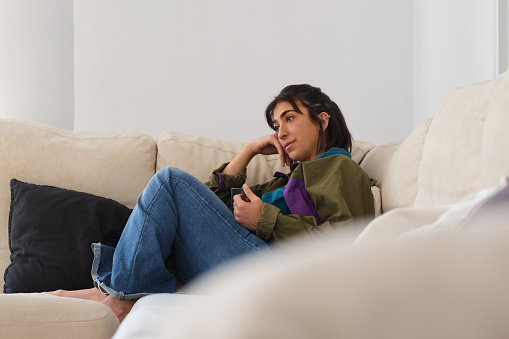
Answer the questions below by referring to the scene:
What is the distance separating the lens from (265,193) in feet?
6.57

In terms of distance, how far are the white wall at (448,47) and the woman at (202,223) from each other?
787mm

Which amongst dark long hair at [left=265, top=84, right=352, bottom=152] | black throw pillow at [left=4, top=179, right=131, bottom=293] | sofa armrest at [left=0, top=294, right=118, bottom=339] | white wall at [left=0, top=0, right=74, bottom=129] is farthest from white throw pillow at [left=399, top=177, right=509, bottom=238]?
white wall at [left=0, top=0, right=74, bottom=129]

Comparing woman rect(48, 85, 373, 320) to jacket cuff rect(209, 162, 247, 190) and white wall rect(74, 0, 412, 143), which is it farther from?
white wall rect(74, 0, 412, 143)

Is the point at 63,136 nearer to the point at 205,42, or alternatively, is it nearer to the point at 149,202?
the point at 149,202

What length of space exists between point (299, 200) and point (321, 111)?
1.78 ft

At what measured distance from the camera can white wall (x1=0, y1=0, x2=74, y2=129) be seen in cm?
305

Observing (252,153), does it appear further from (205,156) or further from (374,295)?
(374,295)

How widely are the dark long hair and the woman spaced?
283 mm

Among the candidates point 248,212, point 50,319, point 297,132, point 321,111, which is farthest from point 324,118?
point 50,319

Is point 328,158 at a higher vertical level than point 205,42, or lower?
lower

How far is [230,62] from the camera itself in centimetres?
321

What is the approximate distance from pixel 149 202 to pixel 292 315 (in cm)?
144

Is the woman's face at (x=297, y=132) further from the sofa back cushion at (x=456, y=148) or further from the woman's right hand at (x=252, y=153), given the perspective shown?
the sofa back cushion at (x=456, y=148)

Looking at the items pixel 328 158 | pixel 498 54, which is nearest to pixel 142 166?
pixel 328 158
